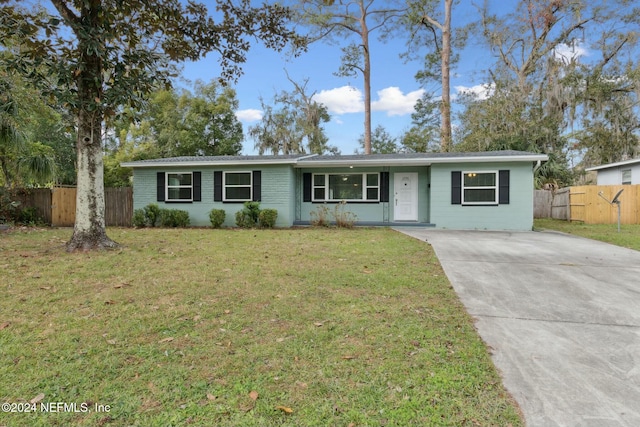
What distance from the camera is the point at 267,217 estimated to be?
1142 centimetres

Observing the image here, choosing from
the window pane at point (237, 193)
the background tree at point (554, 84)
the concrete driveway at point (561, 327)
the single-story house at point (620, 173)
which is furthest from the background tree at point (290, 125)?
the concrete driveway at point (561, 327)

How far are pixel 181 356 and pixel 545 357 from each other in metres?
2.68

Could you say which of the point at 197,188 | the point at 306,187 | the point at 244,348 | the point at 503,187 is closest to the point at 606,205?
the point at 503,187

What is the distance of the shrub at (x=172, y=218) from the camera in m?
11.9

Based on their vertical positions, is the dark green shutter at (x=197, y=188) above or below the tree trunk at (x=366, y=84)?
below

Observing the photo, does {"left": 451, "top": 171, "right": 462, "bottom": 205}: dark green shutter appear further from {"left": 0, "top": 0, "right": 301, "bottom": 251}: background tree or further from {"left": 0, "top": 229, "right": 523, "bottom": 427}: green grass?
{"left": 0, "top": 229, "right": 523, "bottom": 427}: green grass

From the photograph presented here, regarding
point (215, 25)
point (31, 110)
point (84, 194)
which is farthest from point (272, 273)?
point (31, 110)

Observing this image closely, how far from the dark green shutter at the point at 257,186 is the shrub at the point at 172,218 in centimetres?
261

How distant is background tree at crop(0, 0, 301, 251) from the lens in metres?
5.44

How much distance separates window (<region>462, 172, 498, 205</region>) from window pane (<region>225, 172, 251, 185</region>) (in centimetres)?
750

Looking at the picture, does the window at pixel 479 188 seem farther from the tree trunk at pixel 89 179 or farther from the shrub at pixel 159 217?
the tree trunk at pixel 89 179

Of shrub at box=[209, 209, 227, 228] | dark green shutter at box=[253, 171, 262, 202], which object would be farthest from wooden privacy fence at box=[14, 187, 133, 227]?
dark green shutter at box=[253, 171, 262, 202]

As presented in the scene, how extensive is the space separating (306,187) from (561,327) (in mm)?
10254

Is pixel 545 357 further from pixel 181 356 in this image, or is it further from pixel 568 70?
pixel 568 70
